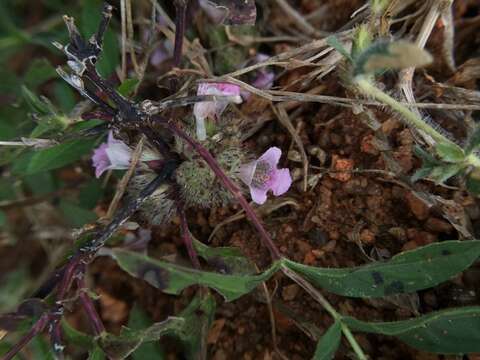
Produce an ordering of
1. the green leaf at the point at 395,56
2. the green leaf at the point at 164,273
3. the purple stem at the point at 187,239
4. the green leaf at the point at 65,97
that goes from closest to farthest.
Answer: the green leaf at the point at 395,56 → the green leaf at the point at 164,273 → the purple stem at the point at 187,239 → the green leaf at the point at 65,97

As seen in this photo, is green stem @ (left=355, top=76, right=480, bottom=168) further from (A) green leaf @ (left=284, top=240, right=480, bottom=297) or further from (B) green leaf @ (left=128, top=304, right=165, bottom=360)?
(B) green leaf @ (left=128, top=304, right=165, bottom=360)

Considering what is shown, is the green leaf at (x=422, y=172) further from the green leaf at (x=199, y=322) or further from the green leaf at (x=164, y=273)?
the green leaf at (x=199, y=322)

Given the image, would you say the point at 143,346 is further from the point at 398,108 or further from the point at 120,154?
the point at 398,108

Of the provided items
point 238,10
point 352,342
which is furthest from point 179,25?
point 352,342

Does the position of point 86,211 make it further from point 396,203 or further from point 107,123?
point 396,203

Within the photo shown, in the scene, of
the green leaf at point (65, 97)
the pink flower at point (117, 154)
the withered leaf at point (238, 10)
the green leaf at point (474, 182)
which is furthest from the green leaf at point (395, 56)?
the green leaf at point (65, 97)

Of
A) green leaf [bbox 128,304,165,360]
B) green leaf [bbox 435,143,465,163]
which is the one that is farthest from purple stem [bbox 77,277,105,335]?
green leaf [bbox 435,143,465,163]
